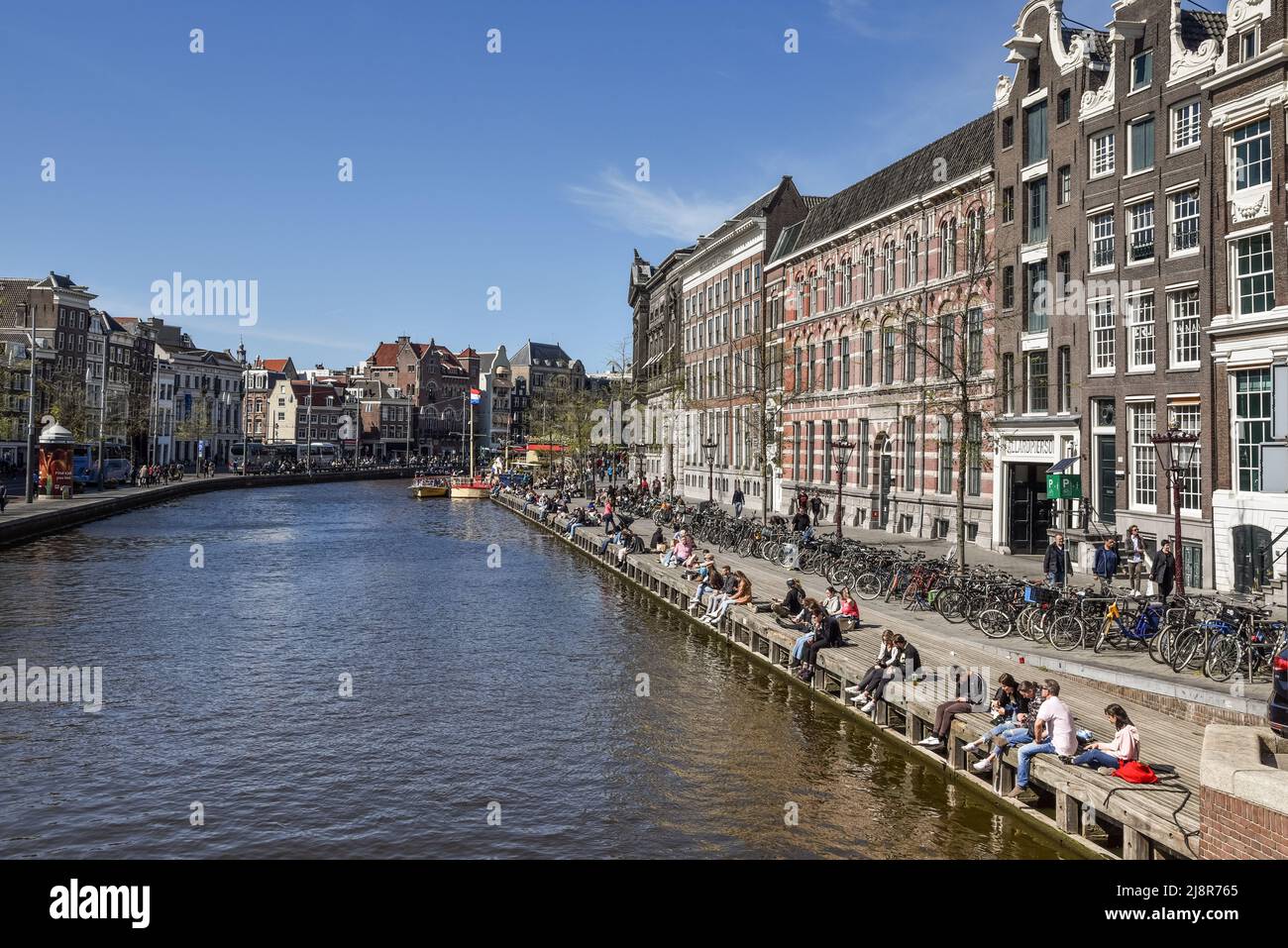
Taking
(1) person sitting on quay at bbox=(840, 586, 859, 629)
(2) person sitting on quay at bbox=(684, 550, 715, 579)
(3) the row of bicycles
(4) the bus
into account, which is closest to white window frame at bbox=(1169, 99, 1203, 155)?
(3) the row of bicycles

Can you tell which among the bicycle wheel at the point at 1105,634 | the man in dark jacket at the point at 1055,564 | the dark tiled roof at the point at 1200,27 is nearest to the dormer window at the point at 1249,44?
the dark tiled roof at the point at 1200,27

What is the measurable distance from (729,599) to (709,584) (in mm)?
2100

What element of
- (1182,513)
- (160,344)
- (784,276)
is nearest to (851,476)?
(784,276)

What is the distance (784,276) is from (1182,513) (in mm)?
33329

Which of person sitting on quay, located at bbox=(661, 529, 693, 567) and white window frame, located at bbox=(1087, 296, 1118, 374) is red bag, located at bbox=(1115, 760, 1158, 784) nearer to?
white window frame, located at bbox=(1087, 296, 1118, 374)

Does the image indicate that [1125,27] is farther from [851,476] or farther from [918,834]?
[918,834]

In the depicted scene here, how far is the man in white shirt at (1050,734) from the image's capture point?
13.8 metres

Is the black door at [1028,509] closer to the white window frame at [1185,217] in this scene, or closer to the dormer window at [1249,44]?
the white window frame at [1185,217]

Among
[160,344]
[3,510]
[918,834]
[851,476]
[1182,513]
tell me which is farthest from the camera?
[160,344]

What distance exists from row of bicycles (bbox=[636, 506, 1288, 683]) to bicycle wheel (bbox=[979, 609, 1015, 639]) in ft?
0.07
